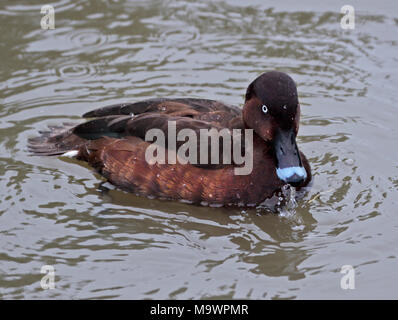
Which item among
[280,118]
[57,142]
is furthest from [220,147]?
[57,142]

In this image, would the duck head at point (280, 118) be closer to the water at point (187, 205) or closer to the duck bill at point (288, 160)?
the duck bill at point (288, 160)

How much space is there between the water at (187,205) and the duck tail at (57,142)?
0.13m

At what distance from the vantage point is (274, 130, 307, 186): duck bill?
6.35 metres

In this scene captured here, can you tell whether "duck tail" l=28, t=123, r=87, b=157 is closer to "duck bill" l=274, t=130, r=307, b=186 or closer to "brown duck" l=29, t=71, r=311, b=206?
"brown duck" l=29, t=71, r=311, b=206

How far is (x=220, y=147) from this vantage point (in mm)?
6602

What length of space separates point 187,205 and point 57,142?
5.61ft

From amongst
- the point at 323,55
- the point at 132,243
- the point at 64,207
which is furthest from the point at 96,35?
the point at 132,243

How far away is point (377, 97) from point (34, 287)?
15.1 ft

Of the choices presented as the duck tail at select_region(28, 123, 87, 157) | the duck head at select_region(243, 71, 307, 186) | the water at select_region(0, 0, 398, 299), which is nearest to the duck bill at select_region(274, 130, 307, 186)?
the duck head at select_region(243, 71, 307, 186)

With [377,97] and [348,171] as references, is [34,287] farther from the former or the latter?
[377,97]

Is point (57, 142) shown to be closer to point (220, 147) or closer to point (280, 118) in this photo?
point (220, 147)

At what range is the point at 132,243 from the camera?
6.27 m

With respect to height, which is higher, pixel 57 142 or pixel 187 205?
pixel 57 142

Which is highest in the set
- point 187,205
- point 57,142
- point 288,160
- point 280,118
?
point 280,118
